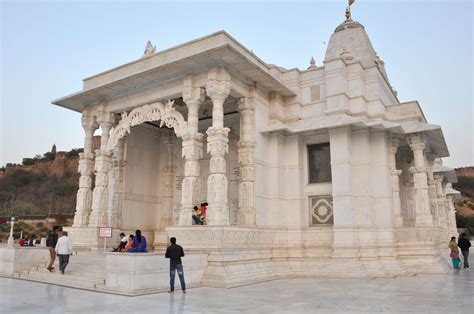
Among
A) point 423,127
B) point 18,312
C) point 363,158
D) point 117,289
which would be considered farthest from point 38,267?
point 423,127

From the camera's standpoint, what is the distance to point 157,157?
1702cm

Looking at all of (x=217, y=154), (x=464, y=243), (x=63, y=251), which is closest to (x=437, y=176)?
(x=464, y=243)

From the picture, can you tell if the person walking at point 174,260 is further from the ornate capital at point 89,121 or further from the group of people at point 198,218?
the ornate capital at point 89,121

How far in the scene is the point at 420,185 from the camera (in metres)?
13.1

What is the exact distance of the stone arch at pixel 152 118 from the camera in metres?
12.3

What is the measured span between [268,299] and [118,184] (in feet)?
30.6

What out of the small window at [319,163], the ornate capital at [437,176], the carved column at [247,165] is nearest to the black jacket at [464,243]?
the small window at [319,163]

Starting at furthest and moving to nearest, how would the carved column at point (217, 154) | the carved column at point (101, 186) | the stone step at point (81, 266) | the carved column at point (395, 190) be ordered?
1. the carved column at point (101, 186)
2. the carved column at point (395, 190)
3. the carved column at point (217, 154)
4. the stone step at point (81, 266)

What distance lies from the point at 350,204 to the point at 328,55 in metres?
7.66

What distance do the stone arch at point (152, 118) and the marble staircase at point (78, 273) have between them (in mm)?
4229

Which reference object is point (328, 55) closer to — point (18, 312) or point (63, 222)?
point (18, 312)

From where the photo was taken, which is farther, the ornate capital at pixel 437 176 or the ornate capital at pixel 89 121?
the ornate capital at pixel 437 176

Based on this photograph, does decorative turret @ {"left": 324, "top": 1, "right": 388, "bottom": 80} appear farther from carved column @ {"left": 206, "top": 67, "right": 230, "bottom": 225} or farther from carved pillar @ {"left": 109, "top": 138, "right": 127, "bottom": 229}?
carved pillar @ {"left": 109, "top": 138, "right": 127, "bottom": 229}

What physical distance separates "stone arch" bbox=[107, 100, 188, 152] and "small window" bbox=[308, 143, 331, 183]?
4929 mm
